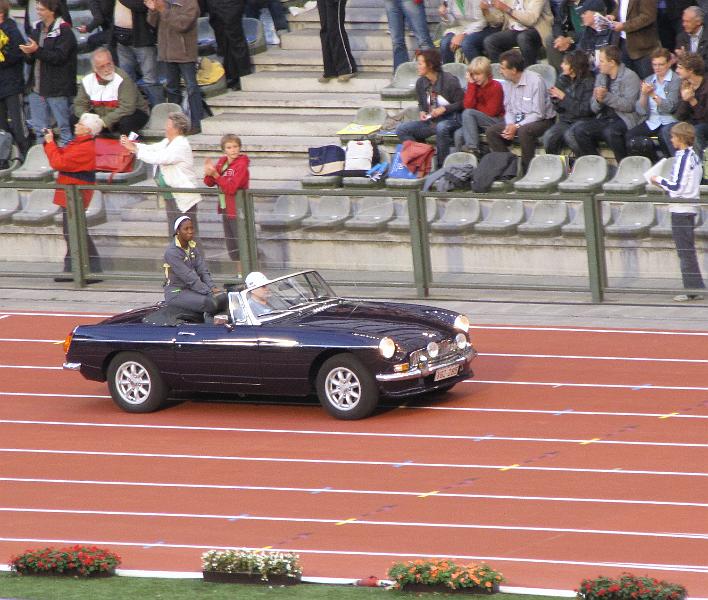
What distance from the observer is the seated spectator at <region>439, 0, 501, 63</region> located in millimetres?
23344

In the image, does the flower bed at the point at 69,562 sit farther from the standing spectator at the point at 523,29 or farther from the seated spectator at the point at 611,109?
the standing spectator at the point at 523,29

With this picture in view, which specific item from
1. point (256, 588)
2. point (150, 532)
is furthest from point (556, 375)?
point (256, 588)

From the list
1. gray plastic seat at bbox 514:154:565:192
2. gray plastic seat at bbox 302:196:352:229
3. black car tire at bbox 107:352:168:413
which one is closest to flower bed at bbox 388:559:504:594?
black car tire at bbox 107:352:168:413

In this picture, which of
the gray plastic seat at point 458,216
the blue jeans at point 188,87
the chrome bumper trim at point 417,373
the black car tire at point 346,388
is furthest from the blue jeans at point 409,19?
the black car tire at point 346,388

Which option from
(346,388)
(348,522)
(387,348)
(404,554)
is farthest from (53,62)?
(404,554)

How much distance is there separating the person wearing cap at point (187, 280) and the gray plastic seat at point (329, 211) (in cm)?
389

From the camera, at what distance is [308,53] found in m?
26.8

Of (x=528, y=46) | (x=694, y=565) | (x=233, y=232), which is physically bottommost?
(x=694, y=565)

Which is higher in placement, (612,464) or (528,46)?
(528,46)

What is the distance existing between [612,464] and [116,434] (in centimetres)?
466

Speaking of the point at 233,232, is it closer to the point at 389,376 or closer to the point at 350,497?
the point at 389,376

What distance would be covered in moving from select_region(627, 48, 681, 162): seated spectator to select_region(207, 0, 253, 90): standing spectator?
6844mm

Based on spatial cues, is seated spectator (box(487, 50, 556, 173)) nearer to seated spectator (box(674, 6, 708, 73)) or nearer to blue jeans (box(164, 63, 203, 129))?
seated spectator (box(674, 6, 708, 73))

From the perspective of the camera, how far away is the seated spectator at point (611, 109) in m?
20.8
